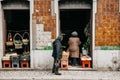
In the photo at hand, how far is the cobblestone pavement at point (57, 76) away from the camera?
47.6ft

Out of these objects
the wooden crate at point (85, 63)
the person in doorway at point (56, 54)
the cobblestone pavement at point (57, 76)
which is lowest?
the cobblestone pavement at point (57, 76)

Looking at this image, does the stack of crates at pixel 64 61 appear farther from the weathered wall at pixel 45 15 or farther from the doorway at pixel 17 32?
the doorway at pixel 17 32

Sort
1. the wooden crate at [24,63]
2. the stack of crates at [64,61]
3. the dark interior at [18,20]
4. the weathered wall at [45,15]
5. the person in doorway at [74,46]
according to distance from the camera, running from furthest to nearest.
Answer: the dark interior at [18,20] → the person in doorway at [74,46] → the wooden crate at [24,63] → the stack of crates at [64,61] → the weathered wall at [45,15]

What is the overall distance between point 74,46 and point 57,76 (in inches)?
99.6

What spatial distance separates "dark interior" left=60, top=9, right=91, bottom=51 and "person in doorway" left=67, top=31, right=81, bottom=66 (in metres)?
0.79

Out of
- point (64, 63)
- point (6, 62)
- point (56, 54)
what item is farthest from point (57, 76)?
point (6, 62)

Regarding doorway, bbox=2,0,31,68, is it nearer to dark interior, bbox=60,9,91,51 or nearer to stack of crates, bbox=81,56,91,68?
dark interior, bbox=60,9,91,51

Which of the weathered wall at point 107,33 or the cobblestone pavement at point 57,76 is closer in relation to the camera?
the cobblestone pavement at point 57,76

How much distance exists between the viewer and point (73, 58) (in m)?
17.2

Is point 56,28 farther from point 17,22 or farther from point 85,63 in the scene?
point 17,22

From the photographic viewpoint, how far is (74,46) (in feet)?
55.9

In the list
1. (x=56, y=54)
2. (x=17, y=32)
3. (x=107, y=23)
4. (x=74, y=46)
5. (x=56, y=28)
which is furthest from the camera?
(x=17, y=32)

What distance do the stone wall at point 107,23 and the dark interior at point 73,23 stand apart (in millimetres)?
1516

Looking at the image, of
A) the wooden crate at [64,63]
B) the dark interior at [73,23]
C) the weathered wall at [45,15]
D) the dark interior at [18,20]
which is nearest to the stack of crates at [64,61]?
the wooden crate at [64,63]
